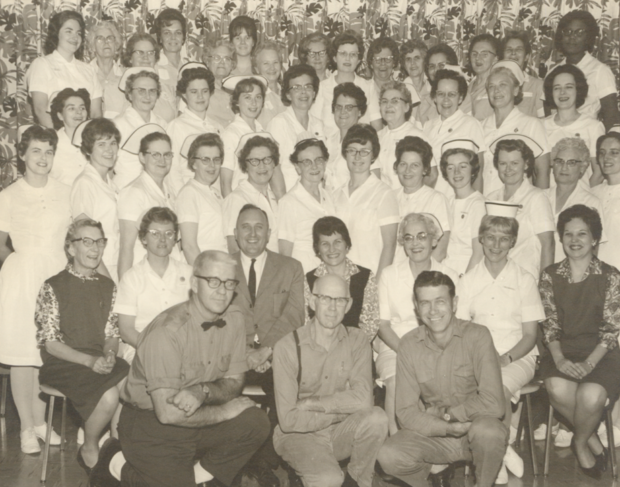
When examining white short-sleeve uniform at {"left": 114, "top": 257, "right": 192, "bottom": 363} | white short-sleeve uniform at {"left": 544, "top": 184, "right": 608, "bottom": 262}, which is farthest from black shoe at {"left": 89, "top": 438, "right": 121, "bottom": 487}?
white short-sleeve uniform at {"left": 544, "top": 184, "right": 608, "bottom": 262}

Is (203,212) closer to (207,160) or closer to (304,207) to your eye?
(207,160)

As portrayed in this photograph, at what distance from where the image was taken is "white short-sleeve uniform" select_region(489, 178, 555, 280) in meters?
4.91

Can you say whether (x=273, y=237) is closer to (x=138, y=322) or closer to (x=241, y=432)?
(x=138, y=322)

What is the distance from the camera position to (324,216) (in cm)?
475

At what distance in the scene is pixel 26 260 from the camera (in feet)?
15.1

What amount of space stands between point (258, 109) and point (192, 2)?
1798 mm

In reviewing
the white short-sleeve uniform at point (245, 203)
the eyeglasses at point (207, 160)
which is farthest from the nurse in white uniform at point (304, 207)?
the eyeglasses at point (207, 160)

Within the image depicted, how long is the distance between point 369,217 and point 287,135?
990 millimetres

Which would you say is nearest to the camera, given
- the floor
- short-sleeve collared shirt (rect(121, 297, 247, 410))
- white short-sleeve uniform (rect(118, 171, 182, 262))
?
short-sleeve collared shirt (rect(121, 297, 247, 410))

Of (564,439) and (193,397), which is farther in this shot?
(564,439)

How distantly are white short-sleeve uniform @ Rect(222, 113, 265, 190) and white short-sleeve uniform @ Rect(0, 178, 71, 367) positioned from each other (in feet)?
3.72

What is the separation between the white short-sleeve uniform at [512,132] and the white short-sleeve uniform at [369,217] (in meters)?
0.82

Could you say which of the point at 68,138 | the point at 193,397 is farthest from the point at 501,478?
the point at 68,138

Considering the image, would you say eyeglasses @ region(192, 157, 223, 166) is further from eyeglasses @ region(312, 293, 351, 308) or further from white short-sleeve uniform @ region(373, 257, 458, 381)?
eyeglasses @ region(312, 293, 351, 308)
